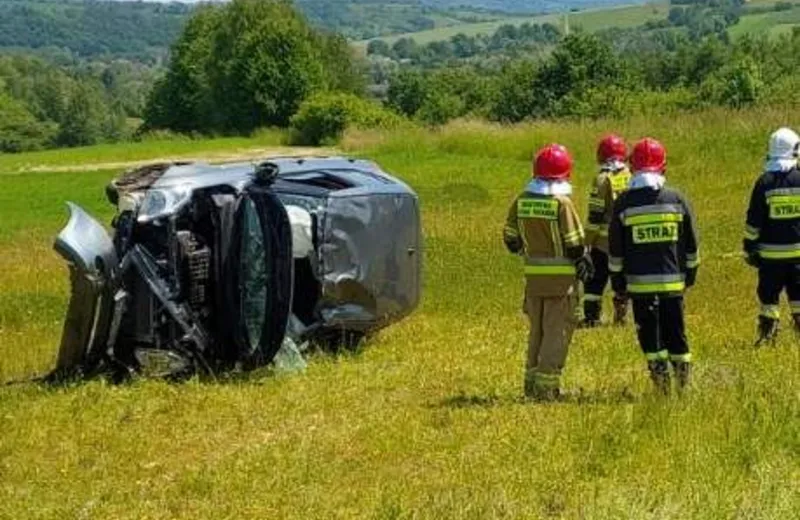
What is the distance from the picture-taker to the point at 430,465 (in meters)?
6.40

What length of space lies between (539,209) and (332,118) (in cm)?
4575

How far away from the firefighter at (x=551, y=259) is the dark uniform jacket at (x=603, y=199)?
303 centimetres

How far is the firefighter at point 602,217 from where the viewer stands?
1116 centimetres

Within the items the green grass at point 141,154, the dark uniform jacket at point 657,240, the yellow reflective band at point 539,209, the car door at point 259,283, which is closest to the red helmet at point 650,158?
the dark uniform jacket at point 657,240

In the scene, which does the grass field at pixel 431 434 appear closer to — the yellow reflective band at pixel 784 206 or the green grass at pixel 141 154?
the yellow reflective band at pixel 784 206

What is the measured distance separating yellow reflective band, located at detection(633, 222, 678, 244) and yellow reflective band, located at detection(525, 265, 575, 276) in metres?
0.48

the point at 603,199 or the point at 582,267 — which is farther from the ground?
the point at 582,267

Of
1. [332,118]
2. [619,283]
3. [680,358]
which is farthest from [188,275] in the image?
[332,118]

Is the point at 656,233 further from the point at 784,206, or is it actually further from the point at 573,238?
the point at 784,206

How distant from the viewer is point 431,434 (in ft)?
23.3

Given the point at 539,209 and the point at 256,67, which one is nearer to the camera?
the point at 539,209

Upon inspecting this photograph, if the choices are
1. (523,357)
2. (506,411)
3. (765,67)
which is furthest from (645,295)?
(765,67)

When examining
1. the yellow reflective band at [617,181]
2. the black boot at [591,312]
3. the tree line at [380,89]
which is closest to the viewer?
the yellow reflective band at [617,181]

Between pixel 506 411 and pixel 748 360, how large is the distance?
2.00 m
